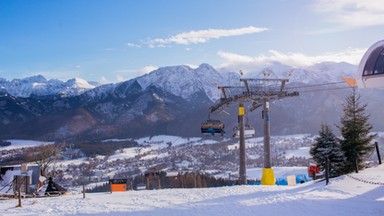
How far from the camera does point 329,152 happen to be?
28453mm

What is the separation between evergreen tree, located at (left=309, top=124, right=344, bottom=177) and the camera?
27906mm

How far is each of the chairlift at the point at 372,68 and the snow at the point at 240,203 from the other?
4952 mm

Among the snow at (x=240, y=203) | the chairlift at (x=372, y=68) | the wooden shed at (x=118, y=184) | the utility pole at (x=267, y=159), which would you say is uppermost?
the chairlift at (x=372, y=68)

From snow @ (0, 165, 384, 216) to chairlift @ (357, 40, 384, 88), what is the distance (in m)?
4.95

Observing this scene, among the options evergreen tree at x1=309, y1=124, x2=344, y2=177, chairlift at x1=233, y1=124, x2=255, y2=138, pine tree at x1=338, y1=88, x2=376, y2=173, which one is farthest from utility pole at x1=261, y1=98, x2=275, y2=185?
pine tree at x1=338, y1=88, x2=376, y2=173

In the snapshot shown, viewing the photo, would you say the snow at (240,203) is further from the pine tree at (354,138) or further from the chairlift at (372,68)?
the pine tree at (354,138)

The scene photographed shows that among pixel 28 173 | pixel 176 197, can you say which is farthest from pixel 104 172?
pixel 176 197

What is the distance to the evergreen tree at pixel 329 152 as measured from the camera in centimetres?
2791

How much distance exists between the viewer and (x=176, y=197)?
1831 cm

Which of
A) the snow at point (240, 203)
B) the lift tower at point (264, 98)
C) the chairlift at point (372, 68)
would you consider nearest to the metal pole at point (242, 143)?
the lift tower at point (264, 98)

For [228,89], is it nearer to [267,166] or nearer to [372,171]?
[267,166]

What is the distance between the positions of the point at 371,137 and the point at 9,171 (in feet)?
102

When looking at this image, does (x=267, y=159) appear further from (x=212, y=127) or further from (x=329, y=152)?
(x=329, y=152)

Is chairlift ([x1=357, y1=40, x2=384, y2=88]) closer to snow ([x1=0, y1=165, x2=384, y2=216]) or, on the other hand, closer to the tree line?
snow ([x1=0, y1=165, x2=384, y2=216])
